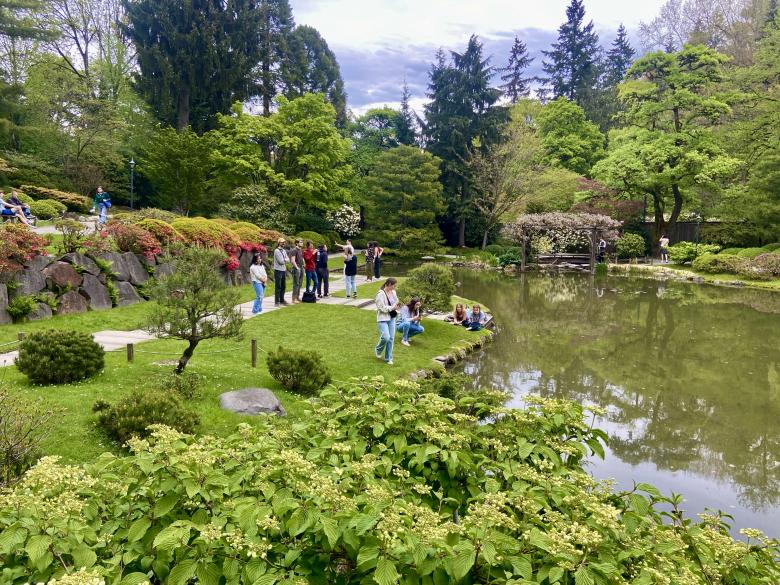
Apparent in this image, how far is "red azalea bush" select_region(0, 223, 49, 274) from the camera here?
10.0 meters

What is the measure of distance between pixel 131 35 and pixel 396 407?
117 feet

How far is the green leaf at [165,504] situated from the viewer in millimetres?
2369

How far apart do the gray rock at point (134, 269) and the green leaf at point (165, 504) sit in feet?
40.0

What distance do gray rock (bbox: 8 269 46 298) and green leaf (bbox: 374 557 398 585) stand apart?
11.2 m

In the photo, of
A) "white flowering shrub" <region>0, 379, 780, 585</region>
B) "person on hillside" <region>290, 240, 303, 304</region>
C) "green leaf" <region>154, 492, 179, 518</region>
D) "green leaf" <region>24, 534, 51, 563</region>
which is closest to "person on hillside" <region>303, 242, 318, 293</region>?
"person on hillside" <region>290, 240, 303, 304</region>

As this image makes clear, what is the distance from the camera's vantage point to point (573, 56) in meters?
52.2

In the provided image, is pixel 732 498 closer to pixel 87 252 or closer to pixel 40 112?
pixel 87 252

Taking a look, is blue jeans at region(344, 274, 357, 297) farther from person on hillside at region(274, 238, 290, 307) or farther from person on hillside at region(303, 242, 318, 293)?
person on hillside at region(274, 238, 290, 307)

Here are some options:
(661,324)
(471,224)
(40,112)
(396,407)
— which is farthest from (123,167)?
(396,407)

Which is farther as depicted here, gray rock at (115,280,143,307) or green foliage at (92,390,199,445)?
gray rock at (115,280,143,307)

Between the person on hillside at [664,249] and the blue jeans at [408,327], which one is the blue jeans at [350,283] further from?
the person on hillside at [664,249]

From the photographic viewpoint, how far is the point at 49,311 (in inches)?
420

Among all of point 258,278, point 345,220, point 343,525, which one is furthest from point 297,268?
point 345,220

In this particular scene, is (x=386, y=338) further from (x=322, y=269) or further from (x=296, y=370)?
(x=322, y=269)
